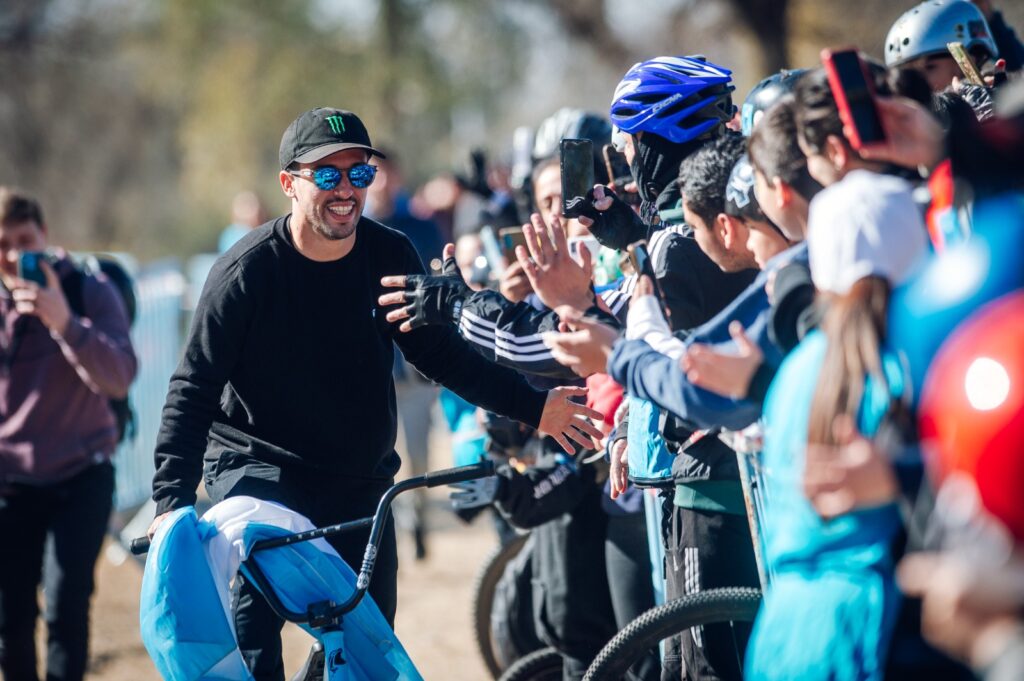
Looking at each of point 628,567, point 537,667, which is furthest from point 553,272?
point 537,667

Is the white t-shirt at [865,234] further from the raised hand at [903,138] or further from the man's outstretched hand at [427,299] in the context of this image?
the man's outstretched hand at [427,299]

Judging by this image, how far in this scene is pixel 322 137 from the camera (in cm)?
404

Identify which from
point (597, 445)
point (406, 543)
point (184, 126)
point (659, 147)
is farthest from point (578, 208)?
point (184, 126)

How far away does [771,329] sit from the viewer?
2652 millimetres

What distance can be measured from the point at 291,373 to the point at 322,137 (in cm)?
76

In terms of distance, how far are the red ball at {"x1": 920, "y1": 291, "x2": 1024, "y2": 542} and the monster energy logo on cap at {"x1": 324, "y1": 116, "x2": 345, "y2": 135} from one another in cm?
237

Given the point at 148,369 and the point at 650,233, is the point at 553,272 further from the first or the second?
the point at 148,369

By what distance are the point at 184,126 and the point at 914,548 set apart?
2907cm

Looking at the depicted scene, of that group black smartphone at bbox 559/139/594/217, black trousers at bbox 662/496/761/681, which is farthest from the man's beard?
black trousers at bbox 662/496/761/681

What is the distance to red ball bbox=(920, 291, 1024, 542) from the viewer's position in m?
2.00

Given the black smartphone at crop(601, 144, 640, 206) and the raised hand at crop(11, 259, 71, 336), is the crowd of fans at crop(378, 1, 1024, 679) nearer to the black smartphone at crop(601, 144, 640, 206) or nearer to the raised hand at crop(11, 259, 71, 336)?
the black smartphone at crop(601, 144, 640, 206)

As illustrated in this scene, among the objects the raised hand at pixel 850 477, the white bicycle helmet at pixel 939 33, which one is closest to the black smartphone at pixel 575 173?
the raised hand at pixel 850 477

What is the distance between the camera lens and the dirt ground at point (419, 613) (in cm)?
637

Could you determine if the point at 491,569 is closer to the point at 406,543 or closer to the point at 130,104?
the point at 406,543
